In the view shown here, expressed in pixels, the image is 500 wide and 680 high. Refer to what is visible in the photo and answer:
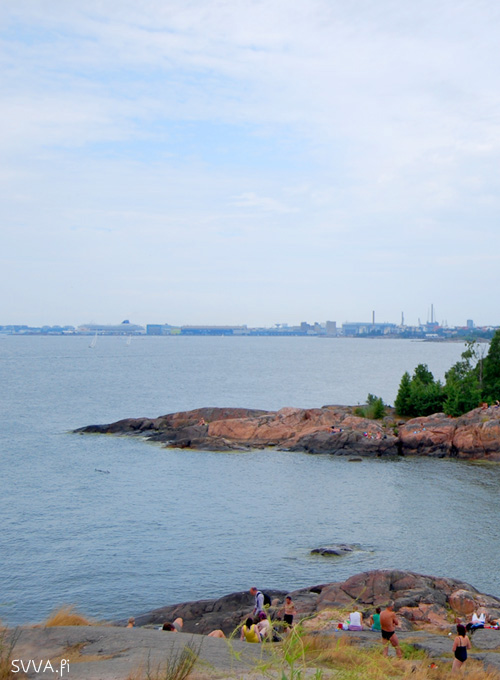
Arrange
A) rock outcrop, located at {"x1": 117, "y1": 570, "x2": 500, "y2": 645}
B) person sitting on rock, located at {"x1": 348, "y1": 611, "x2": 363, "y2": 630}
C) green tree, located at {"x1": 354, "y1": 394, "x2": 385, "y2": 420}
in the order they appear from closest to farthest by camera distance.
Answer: person sitting on rock, located at {"x1": 348, "y1": 611, "x2": 363, "y2": 630}, rock outcrop, located at {"x1": 117, "y1": 570, "x2": 500, "y2": 645}, green tree, located at {"x1": 354, "y1": 394, "x2": 385, "y2": 420}

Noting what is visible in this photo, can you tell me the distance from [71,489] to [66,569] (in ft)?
45.3

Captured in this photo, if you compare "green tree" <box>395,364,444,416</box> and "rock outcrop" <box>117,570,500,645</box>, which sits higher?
"green tree" <box>395,364,444,416</box>

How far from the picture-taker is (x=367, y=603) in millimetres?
22281

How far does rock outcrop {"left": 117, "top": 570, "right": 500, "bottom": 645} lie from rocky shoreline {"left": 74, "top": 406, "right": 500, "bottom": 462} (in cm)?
2881

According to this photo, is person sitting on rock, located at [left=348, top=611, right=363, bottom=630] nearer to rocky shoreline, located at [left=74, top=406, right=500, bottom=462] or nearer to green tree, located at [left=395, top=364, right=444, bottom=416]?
rocky shoreline, located at [left=74, top=406, right=500, bottom=462]

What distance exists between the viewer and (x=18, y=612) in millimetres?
23141

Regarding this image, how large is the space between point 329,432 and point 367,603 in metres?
32.6

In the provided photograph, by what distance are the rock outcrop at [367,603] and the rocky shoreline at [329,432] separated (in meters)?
28.8

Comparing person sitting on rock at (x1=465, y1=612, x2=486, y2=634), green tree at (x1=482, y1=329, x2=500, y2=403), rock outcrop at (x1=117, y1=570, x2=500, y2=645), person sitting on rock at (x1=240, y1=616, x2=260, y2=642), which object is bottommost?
rock outcrop at (x1=117, y1=570, x2=500, y2=645)

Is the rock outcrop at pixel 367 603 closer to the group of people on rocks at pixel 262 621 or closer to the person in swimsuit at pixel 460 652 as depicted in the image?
the group of people on rocks at pixel 262 621

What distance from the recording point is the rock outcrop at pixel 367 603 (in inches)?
810

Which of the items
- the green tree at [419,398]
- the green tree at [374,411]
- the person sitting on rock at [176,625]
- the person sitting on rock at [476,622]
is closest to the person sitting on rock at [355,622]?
the person sitting on rock at [476,622]

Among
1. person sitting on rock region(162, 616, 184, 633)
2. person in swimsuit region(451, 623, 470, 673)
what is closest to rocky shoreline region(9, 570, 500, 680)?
person sitting on rock region(162, 616, 184, 633)

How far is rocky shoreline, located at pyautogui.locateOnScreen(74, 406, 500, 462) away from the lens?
51312 millimetres
